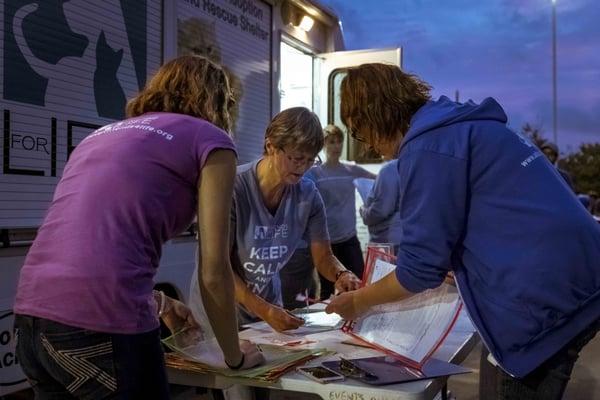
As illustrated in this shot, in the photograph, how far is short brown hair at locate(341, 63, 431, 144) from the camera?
1.74 m

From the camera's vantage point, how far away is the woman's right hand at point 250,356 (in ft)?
5.70

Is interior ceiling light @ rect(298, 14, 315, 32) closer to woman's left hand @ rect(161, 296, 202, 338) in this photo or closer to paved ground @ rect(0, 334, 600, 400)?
paved ground @ rect(0, 334, 600, 400)

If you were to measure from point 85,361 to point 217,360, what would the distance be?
48 centimetres

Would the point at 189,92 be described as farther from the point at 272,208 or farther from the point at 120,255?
the point at 272,208

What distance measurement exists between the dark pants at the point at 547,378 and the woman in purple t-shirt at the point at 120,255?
63cm

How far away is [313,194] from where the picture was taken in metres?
2.63

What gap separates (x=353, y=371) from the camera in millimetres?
1705

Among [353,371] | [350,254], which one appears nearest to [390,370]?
[353,371]

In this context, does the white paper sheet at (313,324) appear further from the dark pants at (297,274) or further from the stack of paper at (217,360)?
the dark pants at (297,274)

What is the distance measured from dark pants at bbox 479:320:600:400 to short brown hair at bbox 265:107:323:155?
3.48 ft

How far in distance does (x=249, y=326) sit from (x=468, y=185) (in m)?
1.13

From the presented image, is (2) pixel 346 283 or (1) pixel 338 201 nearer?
(2) pixel 346 283

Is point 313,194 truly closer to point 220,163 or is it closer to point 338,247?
point 220,163

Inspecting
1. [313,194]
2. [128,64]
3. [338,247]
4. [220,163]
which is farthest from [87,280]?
[338,247]
